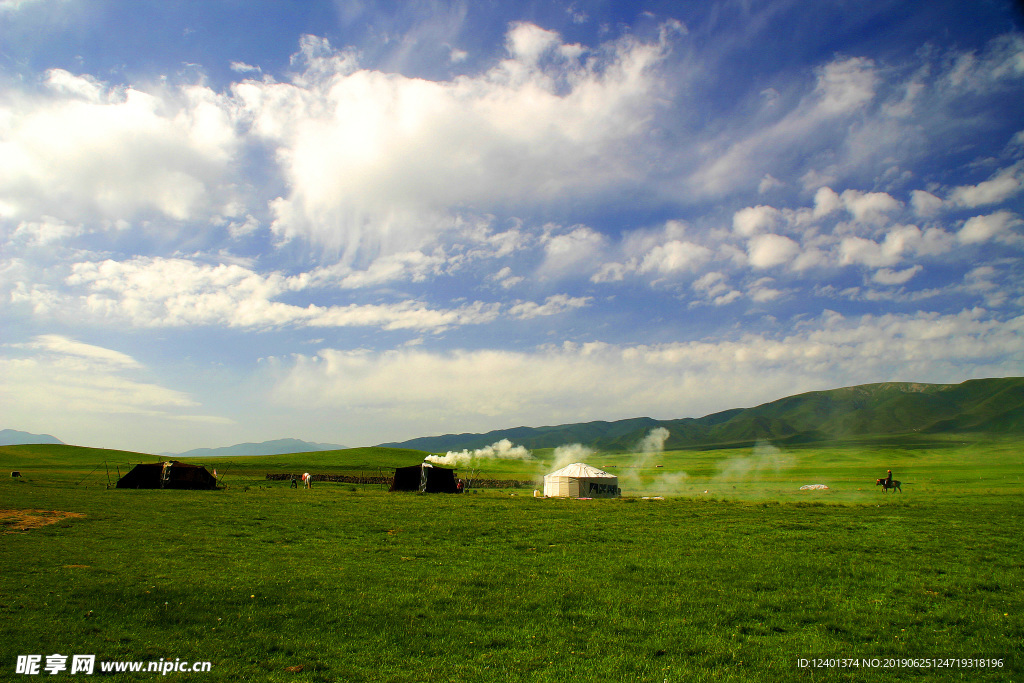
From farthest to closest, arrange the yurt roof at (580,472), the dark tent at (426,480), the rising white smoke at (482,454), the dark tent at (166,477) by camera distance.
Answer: the rising white smoke at (482,454), the yurt roof at (580,472), the dark tent at (426,480), the dark tent at (166,477)

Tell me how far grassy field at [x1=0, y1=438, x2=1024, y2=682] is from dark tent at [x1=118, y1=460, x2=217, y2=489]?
85.3 feet

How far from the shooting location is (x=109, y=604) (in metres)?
13.6

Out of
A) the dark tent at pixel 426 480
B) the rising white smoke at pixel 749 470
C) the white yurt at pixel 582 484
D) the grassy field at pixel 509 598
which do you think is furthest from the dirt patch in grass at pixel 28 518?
the rising white smoke at pixel 749 470

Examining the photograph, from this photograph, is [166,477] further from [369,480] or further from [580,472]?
[580,472]

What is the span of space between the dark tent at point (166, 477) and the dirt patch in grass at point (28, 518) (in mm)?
28131

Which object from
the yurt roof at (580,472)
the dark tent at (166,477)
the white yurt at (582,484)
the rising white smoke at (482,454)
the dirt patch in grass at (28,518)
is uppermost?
the dirt patch in grass at (28,518)

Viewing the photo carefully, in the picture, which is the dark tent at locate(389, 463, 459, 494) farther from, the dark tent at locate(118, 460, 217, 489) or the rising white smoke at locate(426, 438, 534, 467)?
the rising white smoke at locate(426, 438, 534, 467)

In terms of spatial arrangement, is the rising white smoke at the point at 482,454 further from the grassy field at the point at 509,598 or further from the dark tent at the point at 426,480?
the grassy field at the point at 509,598

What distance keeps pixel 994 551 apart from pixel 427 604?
24.3 meters

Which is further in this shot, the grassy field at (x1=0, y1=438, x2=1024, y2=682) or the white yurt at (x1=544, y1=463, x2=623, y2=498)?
the white yurt at (x1=544, y1=463, x2=623, y2=498)

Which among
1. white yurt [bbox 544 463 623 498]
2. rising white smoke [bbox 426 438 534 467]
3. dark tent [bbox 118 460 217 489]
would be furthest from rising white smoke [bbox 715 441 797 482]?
dark tent [bbox 118 460 217 489]

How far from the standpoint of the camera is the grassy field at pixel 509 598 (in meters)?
11.1

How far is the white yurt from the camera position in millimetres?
62134

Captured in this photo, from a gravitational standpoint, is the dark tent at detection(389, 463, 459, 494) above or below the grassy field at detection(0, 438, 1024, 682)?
Result: below
